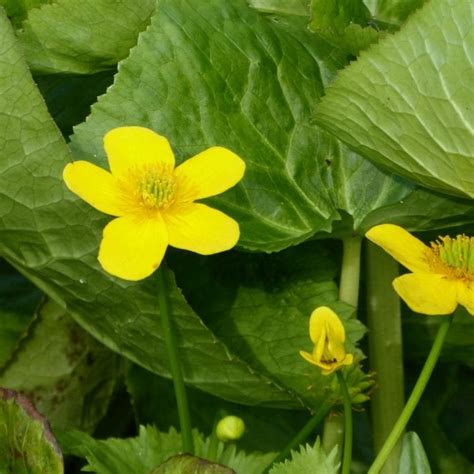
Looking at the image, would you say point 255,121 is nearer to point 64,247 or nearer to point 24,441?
point 64,247

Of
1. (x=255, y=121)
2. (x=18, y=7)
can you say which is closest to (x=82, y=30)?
(x=18, y=7)

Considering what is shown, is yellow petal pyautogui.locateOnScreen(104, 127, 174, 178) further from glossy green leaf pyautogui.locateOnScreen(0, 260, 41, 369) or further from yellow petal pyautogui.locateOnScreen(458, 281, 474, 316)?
glossy green leaf pyautogui.locateOnScreen(0, 260, 41, 369)

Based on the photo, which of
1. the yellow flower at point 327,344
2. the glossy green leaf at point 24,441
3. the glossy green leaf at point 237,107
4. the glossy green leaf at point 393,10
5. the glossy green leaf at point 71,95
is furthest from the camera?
the glossy green leaf at point 71,95

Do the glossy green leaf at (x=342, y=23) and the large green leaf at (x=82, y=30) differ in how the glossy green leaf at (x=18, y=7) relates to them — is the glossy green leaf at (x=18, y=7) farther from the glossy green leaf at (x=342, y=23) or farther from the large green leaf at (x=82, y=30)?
the glossy green leaf at (x=342, y=23)

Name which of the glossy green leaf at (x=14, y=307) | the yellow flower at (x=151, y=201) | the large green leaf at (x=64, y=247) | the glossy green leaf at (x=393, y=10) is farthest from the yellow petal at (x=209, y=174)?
the glossy green leaf at (x=14, y=307)

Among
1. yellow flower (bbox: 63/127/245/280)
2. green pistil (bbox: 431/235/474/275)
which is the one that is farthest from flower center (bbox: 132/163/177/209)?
green pistil (bbox: 431/235/474/275)
